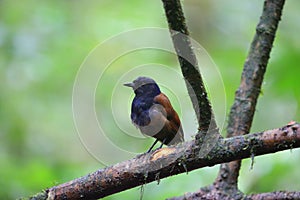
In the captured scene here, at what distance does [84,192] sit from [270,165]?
4.27 ft

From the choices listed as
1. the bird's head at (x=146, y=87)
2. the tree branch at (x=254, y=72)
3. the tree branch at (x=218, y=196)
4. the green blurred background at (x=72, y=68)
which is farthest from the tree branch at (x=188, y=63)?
the green blurred background at (x=72, y=68)

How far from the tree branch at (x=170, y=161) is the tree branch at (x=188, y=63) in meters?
0.10

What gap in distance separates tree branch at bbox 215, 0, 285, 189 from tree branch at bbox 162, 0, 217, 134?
922mm

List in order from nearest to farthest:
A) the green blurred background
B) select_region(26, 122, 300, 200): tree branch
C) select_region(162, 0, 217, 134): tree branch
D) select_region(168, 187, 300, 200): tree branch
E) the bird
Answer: select_region(162, 0, 217, 134): tree branch, select_region(26, 122, 300, 200): tree branch, select_region(168, 187, 300, 200): tree branch, the bird, the green blurred background

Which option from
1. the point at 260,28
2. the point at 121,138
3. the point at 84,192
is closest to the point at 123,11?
the point at 121,138

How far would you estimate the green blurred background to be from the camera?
334 cm

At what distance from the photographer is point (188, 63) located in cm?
160

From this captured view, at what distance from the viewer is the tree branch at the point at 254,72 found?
2.69 meters

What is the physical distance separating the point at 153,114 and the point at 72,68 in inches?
104

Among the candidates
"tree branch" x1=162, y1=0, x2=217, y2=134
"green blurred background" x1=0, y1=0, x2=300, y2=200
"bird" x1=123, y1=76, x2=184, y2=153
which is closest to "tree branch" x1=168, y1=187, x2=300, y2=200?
"bird" x1=123, y1=76, x2=184, y2=153

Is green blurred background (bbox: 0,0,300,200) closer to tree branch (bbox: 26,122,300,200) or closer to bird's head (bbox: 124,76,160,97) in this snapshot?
bird's head (bbox: 124,76,160,97)

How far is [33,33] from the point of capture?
4621mm

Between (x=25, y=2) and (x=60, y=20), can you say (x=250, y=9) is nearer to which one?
(x=60, y=20)

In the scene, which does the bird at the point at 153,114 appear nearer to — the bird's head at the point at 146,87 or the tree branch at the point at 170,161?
the bird's head at the point at 146,87
